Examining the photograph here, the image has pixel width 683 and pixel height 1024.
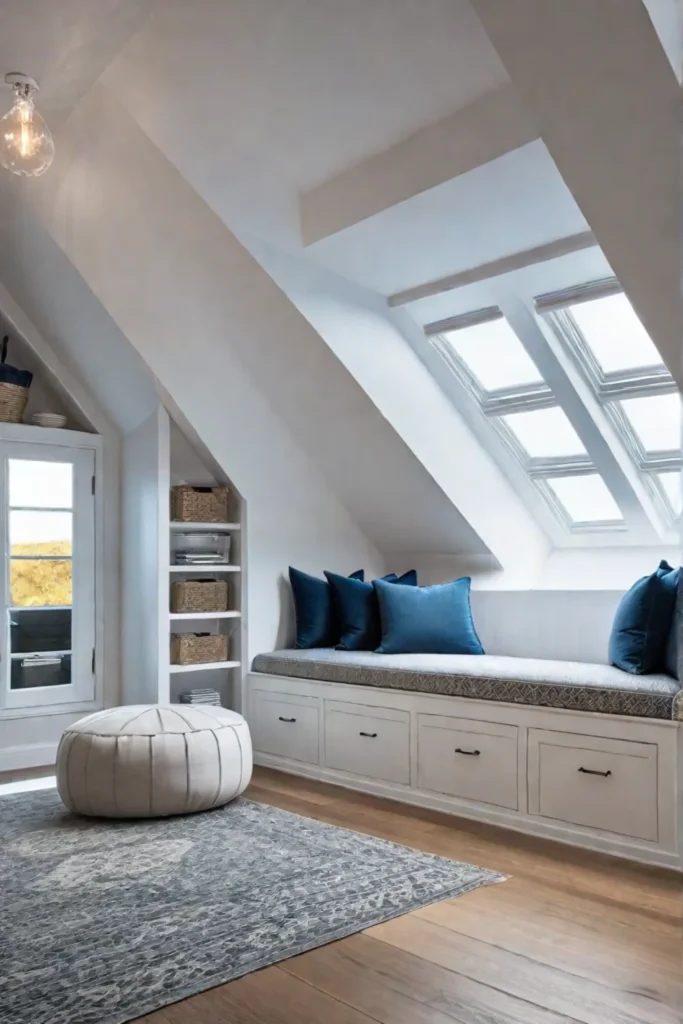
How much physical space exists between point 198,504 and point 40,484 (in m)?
0.81

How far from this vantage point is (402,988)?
2055 mm

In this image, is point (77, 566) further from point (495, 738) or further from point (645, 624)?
point (645, 624)

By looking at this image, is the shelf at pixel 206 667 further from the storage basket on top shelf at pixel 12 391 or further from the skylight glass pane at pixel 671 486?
the skylight glass pane at pixel 671 486

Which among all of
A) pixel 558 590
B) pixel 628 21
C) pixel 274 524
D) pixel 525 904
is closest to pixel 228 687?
pixel 274 524

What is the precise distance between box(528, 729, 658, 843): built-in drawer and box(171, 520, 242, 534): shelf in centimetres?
198

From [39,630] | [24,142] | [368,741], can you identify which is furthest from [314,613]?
[24,142]

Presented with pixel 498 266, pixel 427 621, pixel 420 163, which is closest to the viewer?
pixel 420 163

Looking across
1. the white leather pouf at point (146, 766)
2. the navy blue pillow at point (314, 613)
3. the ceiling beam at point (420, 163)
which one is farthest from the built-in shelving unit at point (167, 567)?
the ceiling beam at point (420, 163)

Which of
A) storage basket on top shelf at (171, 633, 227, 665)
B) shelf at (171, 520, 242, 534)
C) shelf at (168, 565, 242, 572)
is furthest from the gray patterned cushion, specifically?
shelf at (171, 520, 242, 534)

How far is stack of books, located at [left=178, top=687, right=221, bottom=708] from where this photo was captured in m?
4.57

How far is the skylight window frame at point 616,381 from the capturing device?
3639 mm

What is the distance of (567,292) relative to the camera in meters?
3.65

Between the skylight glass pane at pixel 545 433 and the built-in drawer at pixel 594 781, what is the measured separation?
151 cm

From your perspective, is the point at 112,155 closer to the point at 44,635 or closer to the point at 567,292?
the point at 567,292
